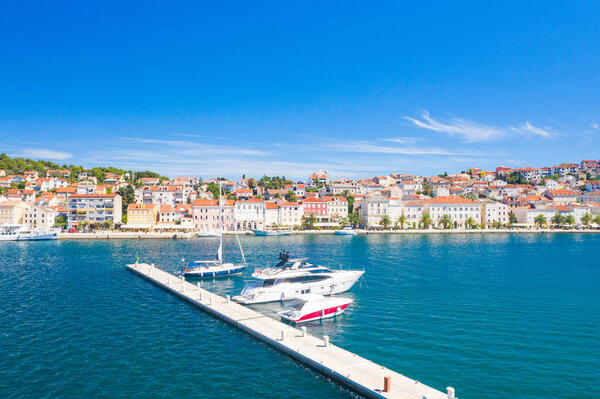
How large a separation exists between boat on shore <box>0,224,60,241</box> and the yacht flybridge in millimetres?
66981

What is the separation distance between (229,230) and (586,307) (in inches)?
3129

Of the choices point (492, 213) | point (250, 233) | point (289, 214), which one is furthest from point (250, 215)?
point (492, 213)

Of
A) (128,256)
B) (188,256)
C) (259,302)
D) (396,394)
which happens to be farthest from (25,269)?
(396,394)

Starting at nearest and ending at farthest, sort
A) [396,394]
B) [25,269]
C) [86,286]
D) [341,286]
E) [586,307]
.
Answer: [396,394] → [586,307] → [341,286] → [86,286] → [25,269]

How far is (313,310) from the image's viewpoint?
25375mm

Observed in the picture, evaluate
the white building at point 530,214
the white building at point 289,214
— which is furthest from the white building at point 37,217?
the white building at point 530,214

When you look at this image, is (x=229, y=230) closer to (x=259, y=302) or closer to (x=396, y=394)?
(x=259, y=302)

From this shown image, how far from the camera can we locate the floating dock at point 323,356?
49.4ft

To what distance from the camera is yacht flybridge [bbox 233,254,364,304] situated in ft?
98.8

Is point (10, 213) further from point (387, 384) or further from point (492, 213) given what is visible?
point (492, 213)

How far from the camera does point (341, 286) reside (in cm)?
3288

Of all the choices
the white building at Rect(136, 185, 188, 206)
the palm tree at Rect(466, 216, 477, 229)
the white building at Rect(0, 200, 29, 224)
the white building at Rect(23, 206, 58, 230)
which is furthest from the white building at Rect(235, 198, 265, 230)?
the palm tree at Rect(466, 216, 477, 229)

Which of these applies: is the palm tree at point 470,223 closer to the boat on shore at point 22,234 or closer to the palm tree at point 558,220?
the palm tree at point 558,220

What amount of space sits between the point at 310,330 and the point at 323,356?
5.36 metres
